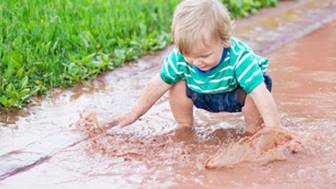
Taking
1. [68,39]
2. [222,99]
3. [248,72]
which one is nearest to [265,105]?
[248,72]

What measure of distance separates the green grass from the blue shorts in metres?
1.13

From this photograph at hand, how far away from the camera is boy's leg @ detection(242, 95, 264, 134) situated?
3.80m

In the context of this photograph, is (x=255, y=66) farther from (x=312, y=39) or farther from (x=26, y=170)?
(x=312, y=39)

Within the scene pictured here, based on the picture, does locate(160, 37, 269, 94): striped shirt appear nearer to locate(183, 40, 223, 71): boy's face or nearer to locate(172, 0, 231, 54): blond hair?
locate(183, 40, 223, 71): boy's face

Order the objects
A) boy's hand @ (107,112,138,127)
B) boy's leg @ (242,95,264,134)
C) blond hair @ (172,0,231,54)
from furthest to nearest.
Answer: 1. boy's hand @ (107,112,138,127)
2. boy's leg @ (242,95,264,134)
3. blond hair @ (172,0,231,54)

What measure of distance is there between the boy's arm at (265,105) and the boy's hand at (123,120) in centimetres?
77

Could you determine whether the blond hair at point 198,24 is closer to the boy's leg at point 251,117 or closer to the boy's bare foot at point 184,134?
the boy's leg at point 251,117

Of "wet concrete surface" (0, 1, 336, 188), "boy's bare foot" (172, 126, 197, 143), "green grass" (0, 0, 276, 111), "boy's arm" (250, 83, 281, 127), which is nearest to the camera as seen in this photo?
"wet concrete surface" (0, 1, 336, 188)

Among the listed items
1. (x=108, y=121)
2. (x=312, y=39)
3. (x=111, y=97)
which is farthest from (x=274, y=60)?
(x=108, y=121)

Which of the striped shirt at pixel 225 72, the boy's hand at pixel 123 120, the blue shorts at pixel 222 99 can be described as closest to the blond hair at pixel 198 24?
the striped shirt at pixel 225 72

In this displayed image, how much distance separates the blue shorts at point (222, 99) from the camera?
3.83 m

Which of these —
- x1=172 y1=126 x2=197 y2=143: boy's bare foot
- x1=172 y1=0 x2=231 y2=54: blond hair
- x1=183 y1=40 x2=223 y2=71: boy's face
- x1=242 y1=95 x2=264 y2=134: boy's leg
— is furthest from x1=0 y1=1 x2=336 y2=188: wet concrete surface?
x1=172 y1=0 x2=231 y2=54: blond hair

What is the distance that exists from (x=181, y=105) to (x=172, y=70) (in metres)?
0.24

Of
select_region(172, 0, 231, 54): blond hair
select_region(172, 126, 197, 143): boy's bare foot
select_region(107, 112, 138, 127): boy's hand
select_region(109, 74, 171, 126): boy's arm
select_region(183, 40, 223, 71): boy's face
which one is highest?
select_region(172, 0, 231, 54): blond hair
